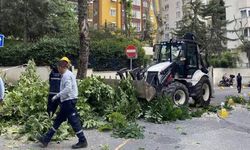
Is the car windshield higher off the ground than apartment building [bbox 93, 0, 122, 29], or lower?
lower

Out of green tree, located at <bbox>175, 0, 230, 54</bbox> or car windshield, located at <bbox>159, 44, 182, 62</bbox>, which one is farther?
green tree, located at <bbox>175, 0, 230, 54</bbox>

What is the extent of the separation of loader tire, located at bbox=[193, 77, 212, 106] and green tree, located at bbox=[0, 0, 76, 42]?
18.7 m

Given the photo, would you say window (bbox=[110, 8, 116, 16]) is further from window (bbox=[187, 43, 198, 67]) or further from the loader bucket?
the loader bucket

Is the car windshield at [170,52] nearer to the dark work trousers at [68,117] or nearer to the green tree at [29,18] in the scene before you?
the dark work trousers at [68,117]

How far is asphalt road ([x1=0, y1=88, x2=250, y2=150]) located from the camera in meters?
8.75

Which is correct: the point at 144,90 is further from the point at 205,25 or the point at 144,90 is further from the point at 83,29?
the point at 205,25

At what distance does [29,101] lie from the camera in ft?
36.5

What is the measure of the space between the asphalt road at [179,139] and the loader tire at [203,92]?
360 centimetres

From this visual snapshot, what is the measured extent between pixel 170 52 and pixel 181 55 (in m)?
0.50

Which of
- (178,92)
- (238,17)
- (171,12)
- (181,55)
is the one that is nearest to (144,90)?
(178,92)

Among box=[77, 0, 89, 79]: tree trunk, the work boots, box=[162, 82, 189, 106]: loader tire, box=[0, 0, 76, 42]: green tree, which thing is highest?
box=[0, 0, 76, 42]: green tree

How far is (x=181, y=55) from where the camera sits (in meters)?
16.2

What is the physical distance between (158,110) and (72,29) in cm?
2514

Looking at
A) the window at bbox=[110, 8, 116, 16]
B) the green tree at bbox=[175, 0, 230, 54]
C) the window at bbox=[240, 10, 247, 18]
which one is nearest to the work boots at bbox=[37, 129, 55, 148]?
the green tree at bbox=[175, 0, 230, 54]
